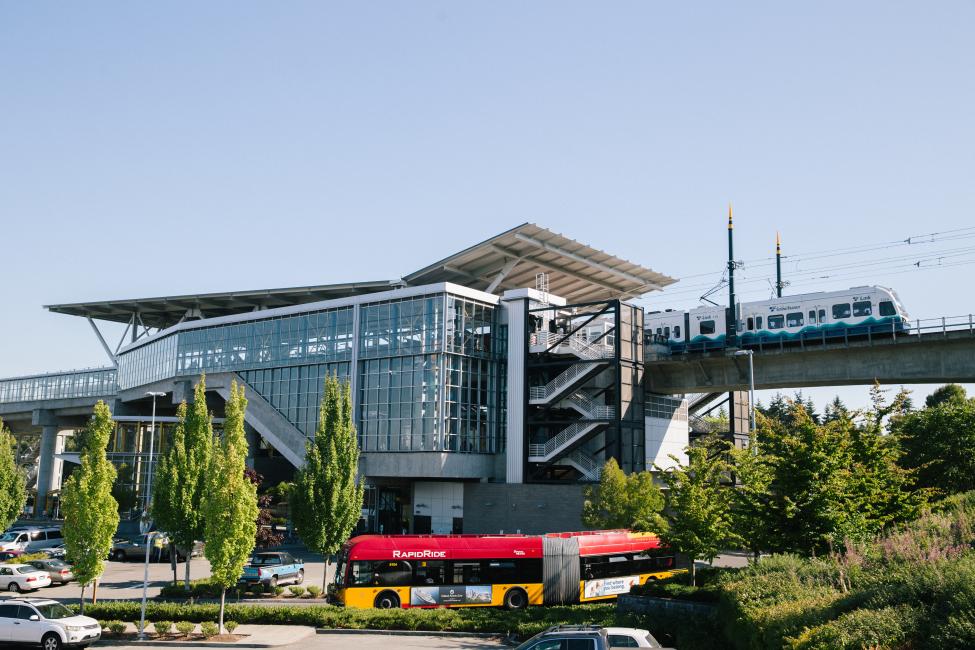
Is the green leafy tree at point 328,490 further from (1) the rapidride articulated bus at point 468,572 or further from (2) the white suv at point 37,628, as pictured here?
(2) the white suv at point 37,628

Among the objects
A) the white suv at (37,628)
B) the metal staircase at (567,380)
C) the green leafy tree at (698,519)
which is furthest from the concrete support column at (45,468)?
the green leafy tree at (698,519)

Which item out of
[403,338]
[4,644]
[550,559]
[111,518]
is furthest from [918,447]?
[4,644]

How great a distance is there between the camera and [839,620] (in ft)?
39.4

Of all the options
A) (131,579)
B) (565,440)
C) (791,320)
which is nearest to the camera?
(131,579)

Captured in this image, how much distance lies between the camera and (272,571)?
38562mm

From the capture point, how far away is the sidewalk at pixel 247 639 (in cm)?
2564

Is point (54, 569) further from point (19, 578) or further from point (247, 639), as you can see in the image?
point (247, 639)

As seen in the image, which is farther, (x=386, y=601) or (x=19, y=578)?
(x=19, y=578)

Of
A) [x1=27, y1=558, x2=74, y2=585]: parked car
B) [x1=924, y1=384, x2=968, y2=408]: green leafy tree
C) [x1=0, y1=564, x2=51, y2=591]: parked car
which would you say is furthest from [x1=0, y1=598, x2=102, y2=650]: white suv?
[x1=924, y1=384, x2=968, y2=408]: green leafy tree

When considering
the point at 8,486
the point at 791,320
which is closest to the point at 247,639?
the point at 8,486

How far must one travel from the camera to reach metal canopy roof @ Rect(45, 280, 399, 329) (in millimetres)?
65500

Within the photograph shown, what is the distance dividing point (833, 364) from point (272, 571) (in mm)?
35671

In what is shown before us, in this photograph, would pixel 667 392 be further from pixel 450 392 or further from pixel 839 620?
pixel 839 620

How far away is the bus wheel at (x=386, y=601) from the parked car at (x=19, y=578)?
1961cm
